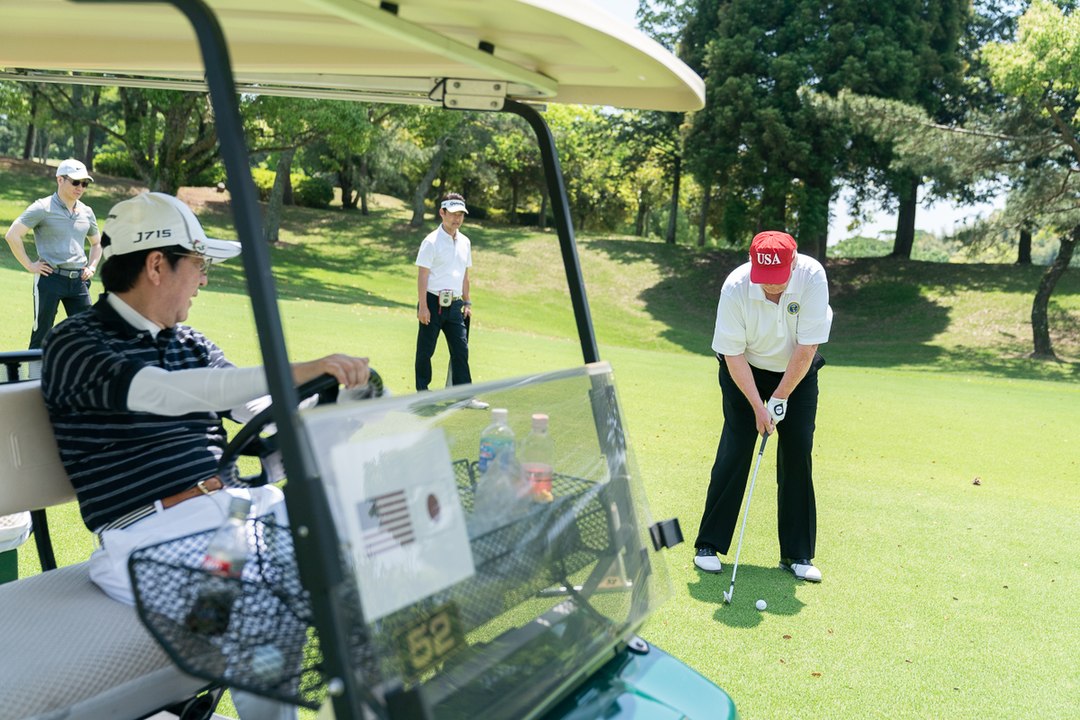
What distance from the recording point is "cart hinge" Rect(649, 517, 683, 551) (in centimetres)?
207

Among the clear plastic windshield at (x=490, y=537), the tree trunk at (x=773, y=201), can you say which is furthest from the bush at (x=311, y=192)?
the clear plastic windshield at (x=490, y=537)

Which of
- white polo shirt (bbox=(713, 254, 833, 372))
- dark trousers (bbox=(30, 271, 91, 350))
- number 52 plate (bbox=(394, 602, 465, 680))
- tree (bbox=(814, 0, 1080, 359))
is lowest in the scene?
dark trousers (bbox=(30, 271, 91, 350))

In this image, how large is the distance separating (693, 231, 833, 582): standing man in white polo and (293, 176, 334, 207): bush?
3711 centimetres

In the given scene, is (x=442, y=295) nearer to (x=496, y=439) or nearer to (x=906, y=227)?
(x=496, y=439)

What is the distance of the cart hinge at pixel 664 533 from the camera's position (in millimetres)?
2070

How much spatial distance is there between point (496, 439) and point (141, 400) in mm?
822

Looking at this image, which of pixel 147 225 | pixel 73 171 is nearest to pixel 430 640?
pixel 147 225

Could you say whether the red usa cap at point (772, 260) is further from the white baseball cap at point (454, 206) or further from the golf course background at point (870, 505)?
the white baseball cap at point (454, 206)

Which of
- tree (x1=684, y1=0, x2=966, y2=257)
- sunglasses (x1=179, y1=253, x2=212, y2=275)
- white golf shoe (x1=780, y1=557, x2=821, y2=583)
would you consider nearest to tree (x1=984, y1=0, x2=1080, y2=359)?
tree (x1=684, y1=0, x2=966, y2=257)

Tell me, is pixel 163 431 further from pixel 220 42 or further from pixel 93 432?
pixel 220 42

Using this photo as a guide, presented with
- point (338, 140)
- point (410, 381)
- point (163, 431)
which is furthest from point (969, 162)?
point (163, 431)

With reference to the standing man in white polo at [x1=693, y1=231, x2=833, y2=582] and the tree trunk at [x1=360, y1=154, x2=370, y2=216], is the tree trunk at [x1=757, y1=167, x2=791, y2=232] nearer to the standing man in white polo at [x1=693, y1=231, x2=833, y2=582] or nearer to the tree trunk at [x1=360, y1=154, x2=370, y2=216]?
the tree trunk at [x1=360, y1=154, x2=370, y2=216]

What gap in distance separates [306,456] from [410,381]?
331 inches

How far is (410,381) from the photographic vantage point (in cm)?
970
